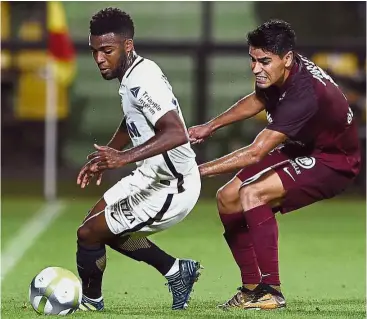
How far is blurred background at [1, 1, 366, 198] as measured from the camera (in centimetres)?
1905

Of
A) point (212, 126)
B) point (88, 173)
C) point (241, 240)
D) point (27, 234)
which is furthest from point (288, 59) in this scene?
point (27, 234)

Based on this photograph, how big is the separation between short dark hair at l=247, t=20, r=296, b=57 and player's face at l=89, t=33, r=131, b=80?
3.11ft

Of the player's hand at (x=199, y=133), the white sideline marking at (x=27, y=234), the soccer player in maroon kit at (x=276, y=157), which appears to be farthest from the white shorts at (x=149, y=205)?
the white sideline marking at (x=27, y=234)

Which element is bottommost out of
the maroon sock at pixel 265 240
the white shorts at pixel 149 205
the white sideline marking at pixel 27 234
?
the white sideline marking at pixel 27 234

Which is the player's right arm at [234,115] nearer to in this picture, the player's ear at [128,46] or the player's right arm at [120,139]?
the player's right arm at [120,139]

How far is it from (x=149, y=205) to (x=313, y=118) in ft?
4.34

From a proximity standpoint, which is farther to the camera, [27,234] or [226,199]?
[27,234]

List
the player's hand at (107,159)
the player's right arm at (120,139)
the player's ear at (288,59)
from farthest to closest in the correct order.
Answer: the player's right arm at (120,139), the player's ear at (288,59), the player's hand at (107,159)

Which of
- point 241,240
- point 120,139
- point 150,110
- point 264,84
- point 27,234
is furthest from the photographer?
point 27,234

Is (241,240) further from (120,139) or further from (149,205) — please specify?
(120,139)

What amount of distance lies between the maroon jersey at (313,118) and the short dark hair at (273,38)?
0.71ft

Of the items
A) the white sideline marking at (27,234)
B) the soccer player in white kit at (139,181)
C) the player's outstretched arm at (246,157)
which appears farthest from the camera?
the white sideline marking at (27,234)

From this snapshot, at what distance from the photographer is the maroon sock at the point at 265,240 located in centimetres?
805

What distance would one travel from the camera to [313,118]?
8.11 meters
